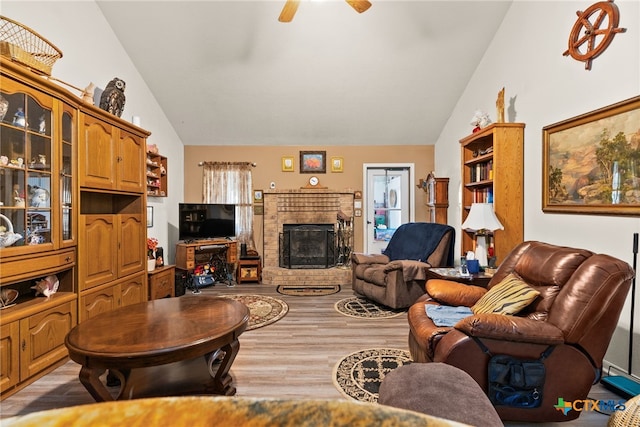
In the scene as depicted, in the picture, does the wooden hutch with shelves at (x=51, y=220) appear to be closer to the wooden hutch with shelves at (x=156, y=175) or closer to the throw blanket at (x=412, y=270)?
the wooden hutch with shelves at (x=156, y=175)

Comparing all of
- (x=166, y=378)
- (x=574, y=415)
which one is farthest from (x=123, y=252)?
(x=574, y=415)

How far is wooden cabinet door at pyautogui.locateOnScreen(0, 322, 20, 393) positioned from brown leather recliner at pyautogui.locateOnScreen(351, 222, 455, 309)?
10.6 ft

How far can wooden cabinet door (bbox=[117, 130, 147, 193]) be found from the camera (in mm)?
3182

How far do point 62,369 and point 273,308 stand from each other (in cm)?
202

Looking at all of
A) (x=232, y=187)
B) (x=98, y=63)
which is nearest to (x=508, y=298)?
(x=98, y=63)

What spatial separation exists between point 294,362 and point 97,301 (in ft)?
6.02

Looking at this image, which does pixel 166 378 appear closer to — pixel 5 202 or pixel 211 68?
pixel 5 202

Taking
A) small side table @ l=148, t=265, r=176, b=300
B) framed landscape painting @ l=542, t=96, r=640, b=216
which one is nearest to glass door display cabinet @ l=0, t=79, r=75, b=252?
small side table @ l=148, t=265, r=176, b=300

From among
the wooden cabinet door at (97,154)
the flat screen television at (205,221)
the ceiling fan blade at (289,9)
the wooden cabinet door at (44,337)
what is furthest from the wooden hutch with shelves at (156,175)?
the ceiling fan blade at (289,9)

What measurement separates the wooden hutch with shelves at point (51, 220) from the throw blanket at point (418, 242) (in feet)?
10.9

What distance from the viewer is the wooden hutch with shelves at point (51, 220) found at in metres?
2.12

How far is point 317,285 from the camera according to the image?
510 cm

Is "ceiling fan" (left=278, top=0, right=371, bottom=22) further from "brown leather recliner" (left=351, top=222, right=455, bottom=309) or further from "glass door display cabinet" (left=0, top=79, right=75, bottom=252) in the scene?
"brown leather recliner" (left=351, top=222, right=455, bottom=309)

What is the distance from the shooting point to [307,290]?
479cm
